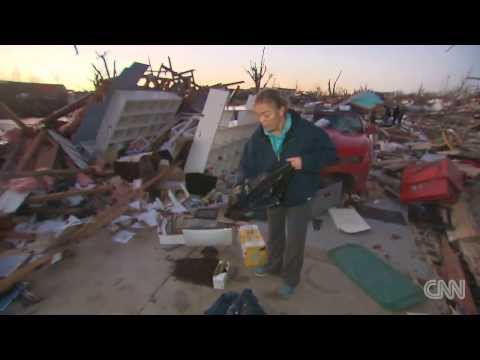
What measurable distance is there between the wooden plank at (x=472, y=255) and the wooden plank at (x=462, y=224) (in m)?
0.12

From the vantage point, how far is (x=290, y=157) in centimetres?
211

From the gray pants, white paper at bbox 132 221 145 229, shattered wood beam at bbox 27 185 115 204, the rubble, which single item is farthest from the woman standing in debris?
shattered wood beam at bbox 27 185 115 204

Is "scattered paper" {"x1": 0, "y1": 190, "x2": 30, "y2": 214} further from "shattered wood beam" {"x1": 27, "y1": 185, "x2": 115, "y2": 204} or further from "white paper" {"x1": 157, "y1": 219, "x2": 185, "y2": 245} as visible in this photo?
"white paper" {"x1": 157, "y1": 219, "x2": 185, "y2": 245}

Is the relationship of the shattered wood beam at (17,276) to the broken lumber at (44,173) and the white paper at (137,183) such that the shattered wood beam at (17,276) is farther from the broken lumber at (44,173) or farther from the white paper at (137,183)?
the white paper at (137,183)

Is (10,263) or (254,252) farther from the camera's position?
(10,263)

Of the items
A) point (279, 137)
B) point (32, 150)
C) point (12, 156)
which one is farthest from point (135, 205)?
point (279, 137)

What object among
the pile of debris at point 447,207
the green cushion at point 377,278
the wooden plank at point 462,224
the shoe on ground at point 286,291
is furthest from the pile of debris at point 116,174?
the wooden plank at point 462,224

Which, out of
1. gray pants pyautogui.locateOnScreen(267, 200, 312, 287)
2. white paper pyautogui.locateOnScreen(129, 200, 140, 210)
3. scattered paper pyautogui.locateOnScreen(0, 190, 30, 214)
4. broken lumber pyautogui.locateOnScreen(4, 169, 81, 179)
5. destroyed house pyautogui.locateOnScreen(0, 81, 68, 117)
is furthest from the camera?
destroyed house pyautogui.locateOnScreen(0, 81, 68, 117)

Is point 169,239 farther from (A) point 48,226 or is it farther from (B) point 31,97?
(B) point 31,97

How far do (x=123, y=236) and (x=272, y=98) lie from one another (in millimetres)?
2759

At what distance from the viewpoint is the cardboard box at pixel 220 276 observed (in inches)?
104

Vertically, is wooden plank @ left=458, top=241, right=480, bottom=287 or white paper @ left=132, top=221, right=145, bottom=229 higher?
white paper @ left=132, top=221, right=145, bottom=229

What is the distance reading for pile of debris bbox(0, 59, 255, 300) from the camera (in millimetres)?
3426
